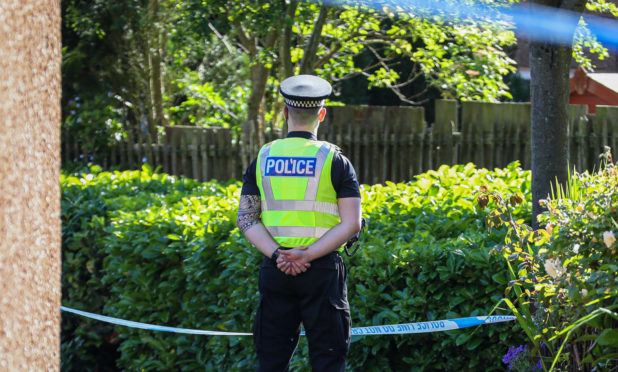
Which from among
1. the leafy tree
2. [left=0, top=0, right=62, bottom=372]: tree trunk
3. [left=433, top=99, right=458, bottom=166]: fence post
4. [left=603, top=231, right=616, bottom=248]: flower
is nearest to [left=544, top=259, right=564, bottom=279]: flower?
[left=603, top=231, right=616, bottom=248]: flower

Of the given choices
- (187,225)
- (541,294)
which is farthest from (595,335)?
(187,225)

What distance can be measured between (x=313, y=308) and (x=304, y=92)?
105cm

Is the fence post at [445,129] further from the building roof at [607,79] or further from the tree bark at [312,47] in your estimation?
the building roof at [607,79]

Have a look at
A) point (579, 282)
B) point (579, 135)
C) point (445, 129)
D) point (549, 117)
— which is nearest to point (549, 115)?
point (549, 117)

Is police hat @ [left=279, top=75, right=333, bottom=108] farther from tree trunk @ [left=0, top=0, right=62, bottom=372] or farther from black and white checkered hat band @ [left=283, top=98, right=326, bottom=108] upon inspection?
tree trunk @ [left=0, top=0, right=62, bottom=372]

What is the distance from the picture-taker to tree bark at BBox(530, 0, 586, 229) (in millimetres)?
5082

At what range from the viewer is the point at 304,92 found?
13.9 ft

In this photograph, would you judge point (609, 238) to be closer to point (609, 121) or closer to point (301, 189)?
point (301, 189)

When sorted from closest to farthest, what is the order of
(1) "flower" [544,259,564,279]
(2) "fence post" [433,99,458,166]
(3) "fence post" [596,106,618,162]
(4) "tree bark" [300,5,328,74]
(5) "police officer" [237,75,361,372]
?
(1) "flower" [544,259,564,279] → (5) "police officer" [237,75,361,372] → (3) "fence post" [596,106,618,162] → (4) "tree bark" [300,5,328,74] → (2) "fence post" [433,99,458,166]

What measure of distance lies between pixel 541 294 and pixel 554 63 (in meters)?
1.97

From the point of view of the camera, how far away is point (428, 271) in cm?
464

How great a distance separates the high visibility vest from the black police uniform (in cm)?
6

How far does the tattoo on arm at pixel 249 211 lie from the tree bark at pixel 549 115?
5.54 feet

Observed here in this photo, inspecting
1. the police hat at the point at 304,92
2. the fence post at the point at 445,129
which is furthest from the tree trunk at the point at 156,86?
the police hat at the point at 304,92
